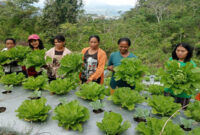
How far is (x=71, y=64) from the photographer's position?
6.42ft

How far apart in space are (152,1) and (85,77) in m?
15.4

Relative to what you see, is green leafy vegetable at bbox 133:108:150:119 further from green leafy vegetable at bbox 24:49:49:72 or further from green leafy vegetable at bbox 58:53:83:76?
green leafy vegetable at bbox 24:49:49:72

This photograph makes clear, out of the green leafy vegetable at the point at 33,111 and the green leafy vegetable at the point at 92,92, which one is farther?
the green leafy vegetable at the point at 92,92

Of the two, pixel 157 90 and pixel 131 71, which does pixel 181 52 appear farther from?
pixel 131 71

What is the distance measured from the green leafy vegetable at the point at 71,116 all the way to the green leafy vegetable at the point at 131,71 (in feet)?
1.98

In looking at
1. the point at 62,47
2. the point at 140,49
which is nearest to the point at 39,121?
the point at 62,47

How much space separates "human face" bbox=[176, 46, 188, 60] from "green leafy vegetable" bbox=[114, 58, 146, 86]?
2.71 feet

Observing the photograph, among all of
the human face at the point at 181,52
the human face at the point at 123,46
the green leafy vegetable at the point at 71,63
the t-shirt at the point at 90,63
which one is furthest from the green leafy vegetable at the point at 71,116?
the human face at the point at 181,52

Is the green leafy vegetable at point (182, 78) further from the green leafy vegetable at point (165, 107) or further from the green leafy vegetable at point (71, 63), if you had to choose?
the green leafy vegetable at point (71, 63)

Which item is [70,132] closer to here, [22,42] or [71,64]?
[71,64]

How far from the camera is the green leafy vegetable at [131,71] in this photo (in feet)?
5.71

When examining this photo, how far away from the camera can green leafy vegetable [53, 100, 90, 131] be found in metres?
1.56

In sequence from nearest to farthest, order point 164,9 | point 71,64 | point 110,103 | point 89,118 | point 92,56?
point 89,118 < point 71,64 < point 110,103 < point 92,56 < point 164,9

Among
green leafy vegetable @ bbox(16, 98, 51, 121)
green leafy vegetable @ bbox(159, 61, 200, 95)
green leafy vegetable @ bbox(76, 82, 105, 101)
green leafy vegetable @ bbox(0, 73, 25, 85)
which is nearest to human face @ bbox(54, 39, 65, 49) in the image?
green leafy vegetable @ bbox(0, 73, 25, 85)
